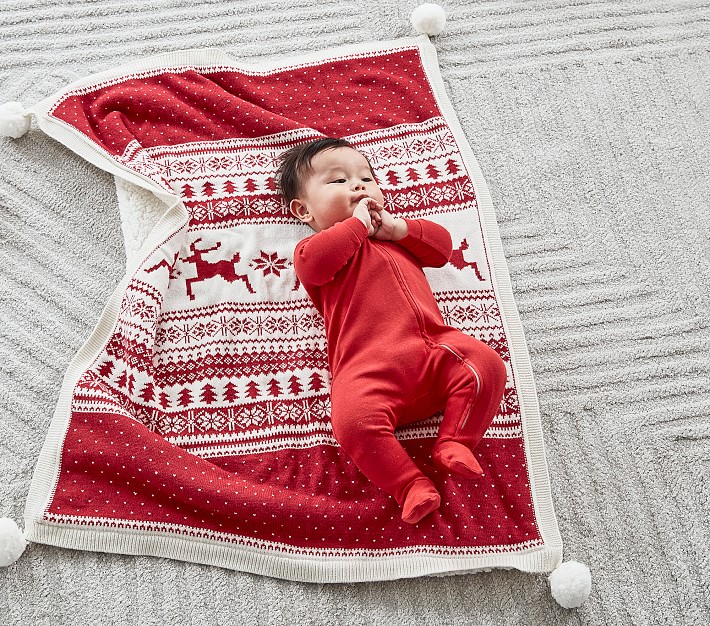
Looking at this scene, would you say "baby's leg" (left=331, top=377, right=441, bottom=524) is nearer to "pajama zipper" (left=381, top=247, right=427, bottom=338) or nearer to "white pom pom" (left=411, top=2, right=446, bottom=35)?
"pajama zipper" (left=381, top=247, right=427, bottom=338)

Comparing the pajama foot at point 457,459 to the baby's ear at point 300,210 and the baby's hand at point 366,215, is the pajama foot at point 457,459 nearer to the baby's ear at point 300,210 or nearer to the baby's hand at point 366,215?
the baby's hand at point 366,215

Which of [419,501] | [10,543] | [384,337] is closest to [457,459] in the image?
[419,501]

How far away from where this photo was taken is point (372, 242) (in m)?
1.32

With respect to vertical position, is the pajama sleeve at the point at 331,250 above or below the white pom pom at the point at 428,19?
below

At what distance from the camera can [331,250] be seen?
126cm

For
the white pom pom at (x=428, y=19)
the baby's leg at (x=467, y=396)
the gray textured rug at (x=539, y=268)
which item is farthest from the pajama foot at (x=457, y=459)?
the white pom pom at (x=428, y=19)

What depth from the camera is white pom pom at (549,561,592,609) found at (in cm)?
113

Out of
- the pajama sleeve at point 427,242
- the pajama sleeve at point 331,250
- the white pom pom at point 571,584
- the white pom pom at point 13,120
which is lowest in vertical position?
the white pom pom at point 571,584

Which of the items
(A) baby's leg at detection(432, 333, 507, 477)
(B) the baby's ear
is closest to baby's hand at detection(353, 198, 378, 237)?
(B) the baby's ear

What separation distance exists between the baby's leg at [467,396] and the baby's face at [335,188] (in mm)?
308

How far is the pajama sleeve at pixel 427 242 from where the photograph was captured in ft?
4.34

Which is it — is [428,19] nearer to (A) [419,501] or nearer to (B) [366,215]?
(B) [366,215]

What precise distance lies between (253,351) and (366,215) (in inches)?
11.7

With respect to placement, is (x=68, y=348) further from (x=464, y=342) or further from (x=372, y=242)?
(x=464, y=342)
